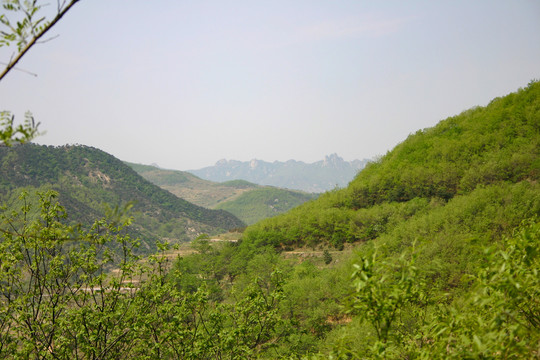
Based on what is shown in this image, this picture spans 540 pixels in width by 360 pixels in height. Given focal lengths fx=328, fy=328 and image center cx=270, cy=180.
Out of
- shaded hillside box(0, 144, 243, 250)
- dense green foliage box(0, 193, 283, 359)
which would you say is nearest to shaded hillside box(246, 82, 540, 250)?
dense green foliage box(0, 193, 283, 359)

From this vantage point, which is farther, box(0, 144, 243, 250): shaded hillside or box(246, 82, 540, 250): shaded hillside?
box(0, 144, 243, 250): shaded hillside

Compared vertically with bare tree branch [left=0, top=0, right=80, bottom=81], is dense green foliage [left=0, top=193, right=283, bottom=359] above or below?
below

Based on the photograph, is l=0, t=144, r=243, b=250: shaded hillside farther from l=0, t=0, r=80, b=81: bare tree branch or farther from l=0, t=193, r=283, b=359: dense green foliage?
l=0, t=0, r=80, b=81: bare tree branch

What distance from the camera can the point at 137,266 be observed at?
8.52 metres

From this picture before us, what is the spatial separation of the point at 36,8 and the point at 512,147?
4950 centimetres

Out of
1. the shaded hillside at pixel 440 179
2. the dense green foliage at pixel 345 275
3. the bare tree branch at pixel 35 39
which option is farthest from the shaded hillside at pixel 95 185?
the bare tree branch at pixel 35 39

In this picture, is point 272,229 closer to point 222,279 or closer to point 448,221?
point 222,279

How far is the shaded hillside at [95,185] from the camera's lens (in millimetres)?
135250

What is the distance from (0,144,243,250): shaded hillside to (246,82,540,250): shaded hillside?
87.9 m

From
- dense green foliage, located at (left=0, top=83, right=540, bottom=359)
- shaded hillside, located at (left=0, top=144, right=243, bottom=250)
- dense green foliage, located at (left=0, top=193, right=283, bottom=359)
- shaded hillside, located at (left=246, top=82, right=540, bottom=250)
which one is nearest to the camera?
dense green foliage, located at (left=0, top=83, right=540, bottom=359)

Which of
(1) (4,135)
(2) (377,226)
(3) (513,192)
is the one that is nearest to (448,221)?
(3) (513,192)

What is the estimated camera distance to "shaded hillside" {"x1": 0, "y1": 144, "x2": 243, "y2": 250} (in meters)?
135

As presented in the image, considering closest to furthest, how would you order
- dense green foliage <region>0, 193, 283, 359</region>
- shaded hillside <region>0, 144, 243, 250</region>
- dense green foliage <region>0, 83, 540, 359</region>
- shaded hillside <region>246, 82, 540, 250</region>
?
1. dense green foliage <region>0, 83, 540, 359</region>
2. dense green foliage <region>0, 193, 283, 359</region>
3. shaded hillside <region>246, 82, 540, 250</region>
4. shaded hillside <region>0, 144, 243, 250</region>

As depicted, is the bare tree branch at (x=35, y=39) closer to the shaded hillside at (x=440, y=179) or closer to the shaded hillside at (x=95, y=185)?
the shaded hillside at (x=440, y=179)
